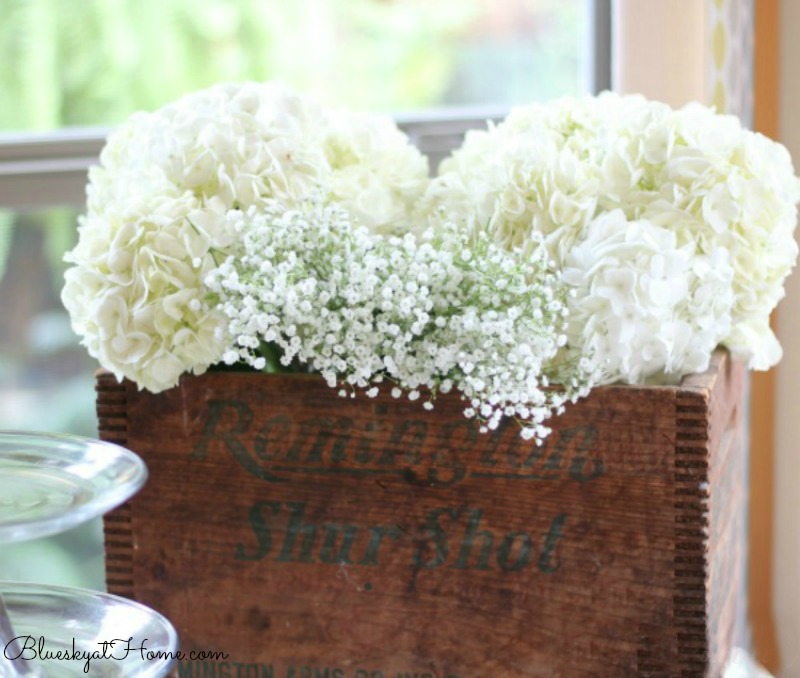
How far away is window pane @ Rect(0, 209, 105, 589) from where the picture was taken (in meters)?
1.73

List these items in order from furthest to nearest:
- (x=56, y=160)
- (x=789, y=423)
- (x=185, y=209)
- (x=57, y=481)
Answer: (x=56, y=160), (x=789, y=423), (x=185, y=209), (x=57, y=481)

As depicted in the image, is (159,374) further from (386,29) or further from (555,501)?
(386,29)

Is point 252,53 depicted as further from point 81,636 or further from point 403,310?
point 81,636

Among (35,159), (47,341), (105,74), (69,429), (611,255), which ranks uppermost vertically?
(105,74)

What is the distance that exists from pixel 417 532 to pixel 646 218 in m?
0.33

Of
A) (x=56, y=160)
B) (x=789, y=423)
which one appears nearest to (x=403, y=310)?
(x=789, y=423)

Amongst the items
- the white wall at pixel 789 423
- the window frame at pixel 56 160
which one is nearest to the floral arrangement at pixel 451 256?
the white wall at pixel 789 423

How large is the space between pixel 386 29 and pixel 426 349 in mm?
963

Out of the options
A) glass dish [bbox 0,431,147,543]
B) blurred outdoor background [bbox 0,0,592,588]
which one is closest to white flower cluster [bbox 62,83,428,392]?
glass dish [bbox 0,431,147,543]

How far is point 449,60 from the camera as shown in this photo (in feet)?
5.55

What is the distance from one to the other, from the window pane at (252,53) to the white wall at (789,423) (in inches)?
15.2

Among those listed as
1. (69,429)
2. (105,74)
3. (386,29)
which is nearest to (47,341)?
(69,429)

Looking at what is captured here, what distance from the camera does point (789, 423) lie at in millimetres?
1421

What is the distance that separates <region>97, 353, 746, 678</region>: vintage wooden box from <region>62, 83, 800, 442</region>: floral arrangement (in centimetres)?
4
